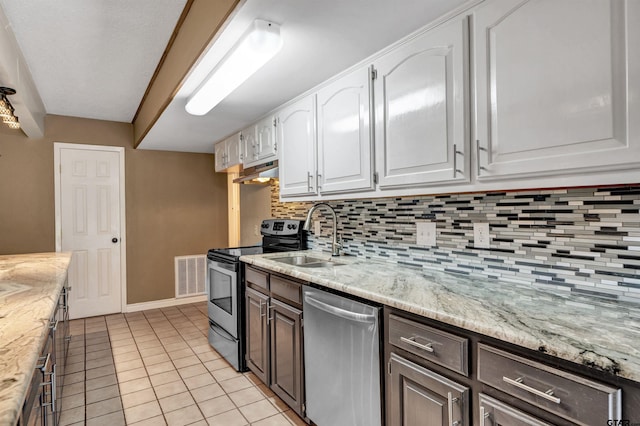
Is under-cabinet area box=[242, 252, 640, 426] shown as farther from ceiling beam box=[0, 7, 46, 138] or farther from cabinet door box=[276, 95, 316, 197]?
ceiling beam box=[0, 7, 46, 138]

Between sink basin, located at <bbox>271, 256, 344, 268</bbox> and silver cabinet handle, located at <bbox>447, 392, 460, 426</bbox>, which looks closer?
silver cabinet handle, located at <bbox>447, 392, 460, 426</bbox>

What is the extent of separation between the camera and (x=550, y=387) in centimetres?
92

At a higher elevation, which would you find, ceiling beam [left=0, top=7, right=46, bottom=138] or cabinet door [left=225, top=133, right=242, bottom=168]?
ceiling beam [left=0, top=7, right=46, bottom=138]

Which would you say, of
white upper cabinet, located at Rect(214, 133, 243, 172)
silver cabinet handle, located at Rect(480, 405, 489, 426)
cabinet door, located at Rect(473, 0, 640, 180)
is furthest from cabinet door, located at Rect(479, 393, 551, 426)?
white upper cabinet, located at Rect(214, 133, 243, 172)

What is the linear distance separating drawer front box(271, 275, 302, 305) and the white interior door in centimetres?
309

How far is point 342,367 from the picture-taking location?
5.48ft

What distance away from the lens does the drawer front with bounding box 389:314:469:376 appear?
1.14m

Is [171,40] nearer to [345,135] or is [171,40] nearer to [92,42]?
[92,42]

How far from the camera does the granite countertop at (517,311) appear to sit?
87 cm

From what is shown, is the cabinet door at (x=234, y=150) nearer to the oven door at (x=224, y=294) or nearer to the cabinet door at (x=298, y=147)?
the cabinet door at (x=298, y=147)

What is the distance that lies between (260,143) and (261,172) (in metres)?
0.26

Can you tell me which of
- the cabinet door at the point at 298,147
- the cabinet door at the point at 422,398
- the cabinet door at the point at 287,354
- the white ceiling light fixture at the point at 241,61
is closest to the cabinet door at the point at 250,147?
the cabinet door at the point at 298,147

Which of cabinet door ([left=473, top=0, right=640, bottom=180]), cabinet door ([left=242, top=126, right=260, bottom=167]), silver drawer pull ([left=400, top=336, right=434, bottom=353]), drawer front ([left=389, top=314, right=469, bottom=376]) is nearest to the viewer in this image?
cabinet door ([left=473, top=0, right=640, bottom=180])

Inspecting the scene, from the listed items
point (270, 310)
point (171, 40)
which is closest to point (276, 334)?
point (270, 310)
